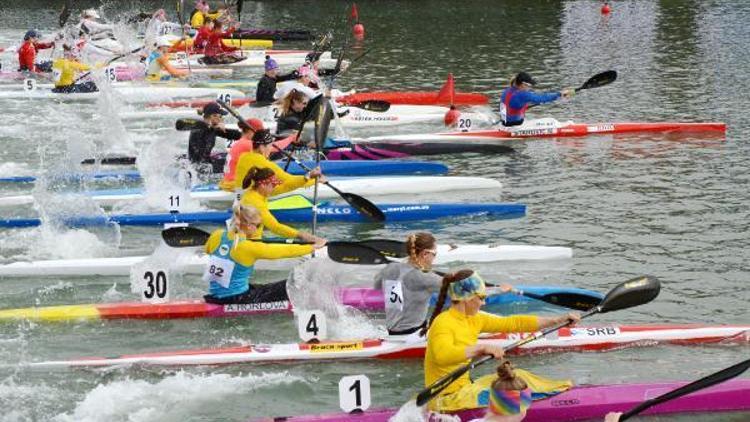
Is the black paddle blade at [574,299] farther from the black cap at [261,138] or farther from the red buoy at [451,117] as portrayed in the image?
the red buoy at [451,117]

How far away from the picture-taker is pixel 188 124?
18.0 meters

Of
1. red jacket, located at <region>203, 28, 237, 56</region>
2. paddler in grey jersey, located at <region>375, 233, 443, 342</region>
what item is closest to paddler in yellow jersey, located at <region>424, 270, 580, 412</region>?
paddler in grey jersey, located at <region>375, 233, 443, 342</region>

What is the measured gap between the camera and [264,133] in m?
15.2

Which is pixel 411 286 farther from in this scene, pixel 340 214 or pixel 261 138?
pixel 340 214

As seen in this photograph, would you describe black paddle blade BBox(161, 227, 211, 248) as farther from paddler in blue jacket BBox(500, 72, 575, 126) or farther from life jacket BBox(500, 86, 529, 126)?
life jacket BBox(500, 86, 529, 126)

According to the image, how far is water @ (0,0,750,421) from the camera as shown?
11523 millimetres

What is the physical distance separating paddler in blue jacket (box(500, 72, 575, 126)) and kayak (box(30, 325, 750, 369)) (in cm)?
968

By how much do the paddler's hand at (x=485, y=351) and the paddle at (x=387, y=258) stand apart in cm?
215

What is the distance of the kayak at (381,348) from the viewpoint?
11789 mm

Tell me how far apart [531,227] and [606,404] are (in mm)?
7366

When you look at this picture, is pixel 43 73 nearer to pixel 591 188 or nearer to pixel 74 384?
pixel 591 188

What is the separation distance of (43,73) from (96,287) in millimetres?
17330

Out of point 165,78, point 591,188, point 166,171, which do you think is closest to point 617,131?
point 591,188

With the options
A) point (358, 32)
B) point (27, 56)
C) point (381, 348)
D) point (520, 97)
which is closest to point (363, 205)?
point (381, 348)
